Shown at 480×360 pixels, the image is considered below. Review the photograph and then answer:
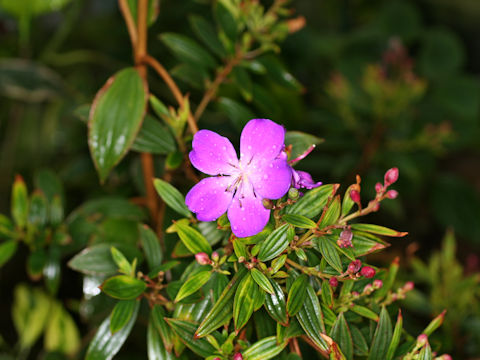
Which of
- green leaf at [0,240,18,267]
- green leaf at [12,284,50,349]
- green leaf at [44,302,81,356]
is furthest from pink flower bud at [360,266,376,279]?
green leaf at [12,284,50,349]

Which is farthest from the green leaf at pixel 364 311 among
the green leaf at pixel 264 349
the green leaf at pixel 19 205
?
the green leaf at pixel 19 205

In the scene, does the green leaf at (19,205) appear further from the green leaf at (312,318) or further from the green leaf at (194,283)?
the green leaf at (312,318)

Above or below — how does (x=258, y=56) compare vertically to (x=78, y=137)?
above

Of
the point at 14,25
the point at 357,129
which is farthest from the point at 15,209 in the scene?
the point at 14,25

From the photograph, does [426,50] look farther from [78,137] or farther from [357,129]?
[78,137]

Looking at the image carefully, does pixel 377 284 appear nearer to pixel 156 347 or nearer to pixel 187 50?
pixel 156 347

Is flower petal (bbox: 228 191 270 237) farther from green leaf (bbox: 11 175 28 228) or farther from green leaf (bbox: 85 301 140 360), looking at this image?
green leaf (bbox: 11 175 28 228)

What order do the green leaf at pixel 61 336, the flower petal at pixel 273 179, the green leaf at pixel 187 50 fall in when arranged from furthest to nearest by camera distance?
the green leaf at pixel 61 336, the green leaf at pixel 187 50, the flower petal at pixel 273 179
